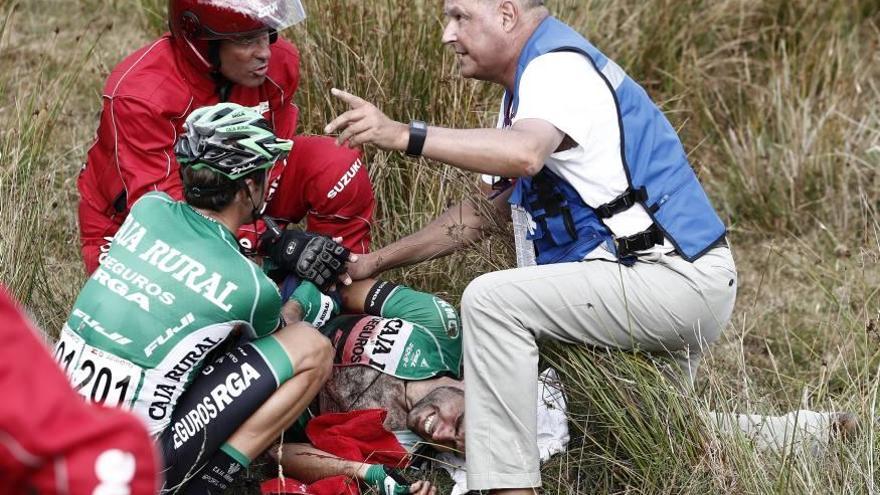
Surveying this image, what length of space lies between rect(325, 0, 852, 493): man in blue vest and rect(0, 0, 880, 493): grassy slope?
0.22 metres

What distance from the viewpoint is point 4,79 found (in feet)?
18.5

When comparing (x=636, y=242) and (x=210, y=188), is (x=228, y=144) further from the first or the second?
(x=636, y=242)

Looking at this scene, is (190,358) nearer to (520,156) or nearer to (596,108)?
(520,156)

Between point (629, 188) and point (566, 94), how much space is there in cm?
40

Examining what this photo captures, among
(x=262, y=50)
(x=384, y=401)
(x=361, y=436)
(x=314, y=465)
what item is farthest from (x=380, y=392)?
(x=262, y=50)

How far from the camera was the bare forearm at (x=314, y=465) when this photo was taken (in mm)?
4672

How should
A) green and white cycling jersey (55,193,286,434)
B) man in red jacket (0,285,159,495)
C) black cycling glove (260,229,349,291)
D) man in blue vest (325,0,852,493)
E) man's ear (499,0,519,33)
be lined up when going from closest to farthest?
man in red jacket (0,285,159,495) → green and white cycling jersey (55,193,286,434) → man in blue vest (325,0,852,493) → man's ear (499,0,519,33) → black cycling glove (260,229,349,291)

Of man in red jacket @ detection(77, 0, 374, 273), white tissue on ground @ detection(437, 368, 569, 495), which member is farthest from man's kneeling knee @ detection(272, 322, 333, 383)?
man in red jacket @ detection(77, 0, 374, 273)

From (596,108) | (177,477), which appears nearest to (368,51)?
(596,108)

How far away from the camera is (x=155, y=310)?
4055 millimetres

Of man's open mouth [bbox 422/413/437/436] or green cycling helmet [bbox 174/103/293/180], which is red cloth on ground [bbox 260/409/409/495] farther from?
green cycling helmet [bbox 174/103/293/180]

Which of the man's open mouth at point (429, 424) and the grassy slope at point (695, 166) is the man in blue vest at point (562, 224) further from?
the man's open mouth at point (429, 424)

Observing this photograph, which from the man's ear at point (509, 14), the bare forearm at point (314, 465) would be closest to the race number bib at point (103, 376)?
the bare forearm at point (314, 465)

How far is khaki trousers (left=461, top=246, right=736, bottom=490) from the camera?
13.9 feet
